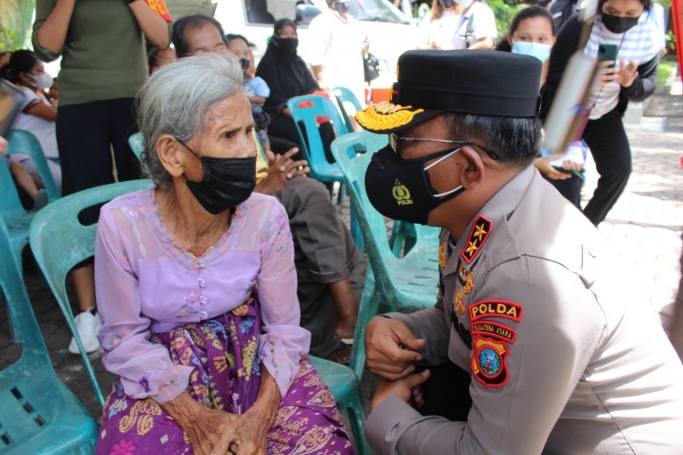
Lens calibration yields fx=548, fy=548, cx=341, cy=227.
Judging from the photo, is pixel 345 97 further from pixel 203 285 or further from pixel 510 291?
pixel 510 291

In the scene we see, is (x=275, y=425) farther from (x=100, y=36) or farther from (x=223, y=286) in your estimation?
(x=100, y=36)

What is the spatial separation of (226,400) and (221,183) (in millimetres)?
706

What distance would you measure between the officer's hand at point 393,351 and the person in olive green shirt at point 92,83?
6.53 feet

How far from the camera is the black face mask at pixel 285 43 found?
544 cm

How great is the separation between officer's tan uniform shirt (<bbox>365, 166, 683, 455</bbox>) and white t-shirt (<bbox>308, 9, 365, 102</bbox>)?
5.74 meters

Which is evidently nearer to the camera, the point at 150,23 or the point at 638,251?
the point at 150,23

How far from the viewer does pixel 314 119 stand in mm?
4930

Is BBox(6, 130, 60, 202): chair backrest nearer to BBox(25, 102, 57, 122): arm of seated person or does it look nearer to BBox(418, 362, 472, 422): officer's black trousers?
BBox(25, 102, 57, 122): arm of seated person

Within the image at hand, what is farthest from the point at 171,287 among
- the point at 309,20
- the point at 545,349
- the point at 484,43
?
the point at 309,20

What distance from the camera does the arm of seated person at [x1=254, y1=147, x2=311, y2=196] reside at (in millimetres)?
2555

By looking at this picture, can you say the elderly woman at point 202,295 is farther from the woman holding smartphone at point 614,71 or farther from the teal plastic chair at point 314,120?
the teal plastic chair at point 314,120

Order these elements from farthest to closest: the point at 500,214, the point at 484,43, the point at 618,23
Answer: the point at 484,43
the point at 618,23
the point at 500,214

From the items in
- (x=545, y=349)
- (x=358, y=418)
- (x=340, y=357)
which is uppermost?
(x=545, y=349)

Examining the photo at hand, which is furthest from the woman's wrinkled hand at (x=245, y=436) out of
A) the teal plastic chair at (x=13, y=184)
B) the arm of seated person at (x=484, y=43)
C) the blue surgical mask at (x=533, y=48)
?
the arm of seated person at (x=484, y=43)
